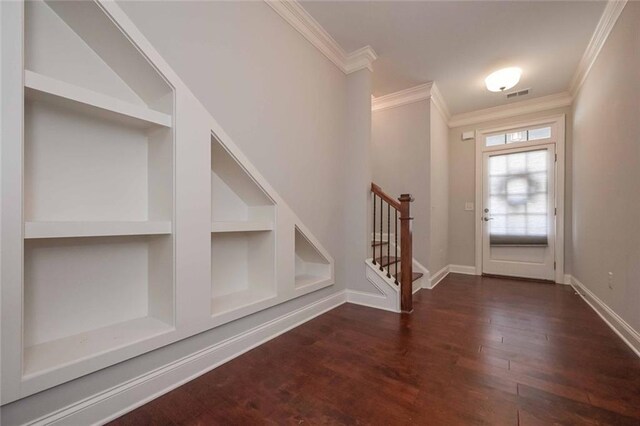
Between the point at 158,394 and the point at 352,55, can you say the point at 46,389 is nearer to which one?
the point at 158,394

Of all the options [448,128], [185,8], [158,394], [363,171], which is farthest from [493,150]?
[158,394]

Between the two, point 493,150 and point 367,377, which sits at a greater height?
point 493,150

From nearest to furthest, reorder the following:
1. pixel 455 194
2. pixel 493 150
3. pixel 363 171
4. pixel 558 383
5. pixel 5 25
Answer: pixel 5 25, pixel 558 383, pixel 363 171, pixel 493 150, pixel 455 194

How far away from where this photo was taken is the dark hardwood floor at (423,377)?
119 cm

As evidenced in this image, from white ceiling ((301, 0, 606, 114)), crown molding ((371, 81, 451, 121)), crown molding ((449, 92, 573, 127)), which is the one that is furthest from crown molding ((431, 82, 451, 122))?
crown molding ((449, 92, 573, 127))

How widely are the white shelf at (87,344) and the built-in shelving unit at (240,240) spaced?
0.45 metres

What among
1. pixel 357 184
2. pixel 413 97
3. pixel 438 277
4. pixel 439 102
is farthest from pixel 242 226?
pixel 439 102

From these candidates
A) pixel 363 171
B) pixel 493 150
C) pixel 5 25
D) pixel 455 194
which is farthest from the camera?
pixel 455 194

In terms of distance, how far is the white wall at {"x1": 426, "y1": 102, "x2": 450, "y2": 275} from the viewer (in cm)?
354

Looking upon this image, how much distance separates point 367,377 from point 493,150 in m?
4.11

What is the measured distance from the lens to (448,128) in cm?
446

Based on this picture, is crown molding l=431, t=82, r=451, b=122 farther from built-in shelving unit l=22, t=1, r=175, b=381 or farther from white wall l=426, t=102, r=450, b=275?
built-in shelving unit l=22, t=1, r=175, b=381

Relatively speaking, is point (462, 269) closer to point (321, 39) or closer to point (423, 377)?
point (423, 377)

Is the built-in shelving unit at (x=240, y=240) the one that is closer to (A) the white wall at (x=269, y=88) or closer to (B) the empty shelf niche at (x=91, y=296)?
(A) the white wall at (x=269, y=88)
